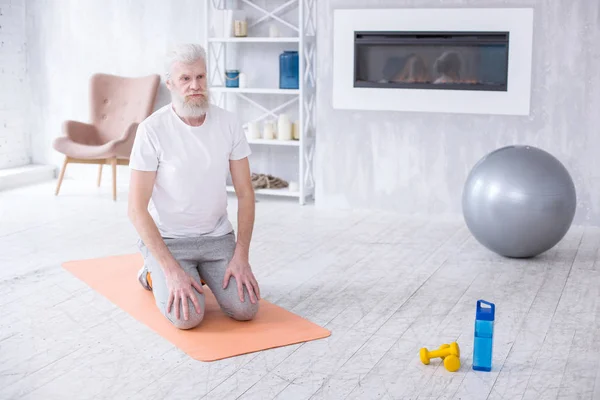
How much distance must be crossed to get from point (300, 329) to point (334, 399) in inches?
25.9

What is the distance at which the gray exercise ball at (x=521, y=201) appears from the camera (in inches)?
162

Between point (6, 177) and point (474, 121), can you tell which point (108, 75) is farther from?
point (474, 121)

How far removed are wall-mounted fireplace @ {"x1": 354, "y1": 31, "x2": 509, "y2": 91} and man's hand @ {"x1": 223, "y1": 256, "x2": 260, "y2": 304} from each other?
2425mm

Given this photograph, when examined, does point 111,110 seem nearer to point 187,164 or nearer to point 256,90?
point 256,90

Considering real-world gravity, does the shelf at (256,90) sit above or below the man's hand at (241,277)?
above

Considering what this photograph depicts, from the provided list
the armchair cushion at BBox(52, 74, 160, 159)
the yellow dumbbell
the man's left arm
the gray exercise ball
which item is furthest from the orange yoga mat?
the armchair cushion at BBox(52, 74, 160, 159)

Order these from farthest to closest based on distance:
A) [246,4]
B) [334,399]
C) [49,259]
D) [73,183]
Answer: [73,183] < [246,4] < [49,259] < [334,399]

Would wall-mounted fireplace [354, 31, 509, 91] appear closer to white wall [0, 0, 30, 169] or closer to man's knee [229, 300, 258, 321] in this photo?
man's knee [229, 300, 258, 321]

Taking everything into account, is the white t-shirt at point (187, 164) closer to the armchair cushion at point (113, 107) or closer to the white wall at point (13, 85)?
the armchair cushion at point (113, 107)

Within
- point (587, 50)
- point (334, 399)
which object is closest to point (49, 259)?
point (334, 399)

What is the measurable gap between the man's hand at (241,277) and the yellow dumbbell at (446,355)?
0.75 meters

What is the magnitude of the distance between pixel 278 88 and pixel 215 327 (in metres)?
3.08

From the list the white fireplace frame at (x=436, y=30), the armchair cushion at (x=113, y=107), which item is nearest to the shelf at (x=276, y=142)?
the white fireplace frame at (x=436, y=30)

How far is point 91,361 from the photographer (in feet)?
9.68
